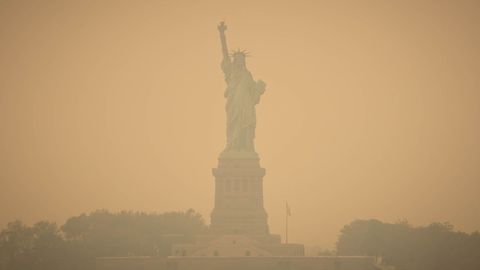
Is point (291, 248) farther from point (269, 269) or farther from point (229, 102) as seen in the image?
point (229, 102)

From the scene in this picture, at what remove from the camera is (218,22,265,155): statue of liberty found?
145 m

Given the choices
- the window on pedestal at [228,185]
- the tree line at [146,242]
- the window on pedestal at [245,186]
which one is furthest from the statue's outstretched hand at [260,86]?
the tree line at [146,242]

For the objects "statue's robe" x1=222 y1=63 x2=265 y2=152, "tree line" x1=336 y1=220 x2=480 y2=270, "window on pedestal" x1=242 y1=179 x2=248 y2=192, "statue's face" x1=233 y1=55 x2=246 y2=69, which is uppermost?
"statue's face" x1=233 y1=55 x2=246 y2=69

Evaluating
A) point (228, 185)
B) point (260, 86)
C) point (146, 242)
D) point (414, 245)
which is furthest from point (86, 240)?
point (414, 245)

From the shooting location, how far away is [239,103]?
145250 millimetres

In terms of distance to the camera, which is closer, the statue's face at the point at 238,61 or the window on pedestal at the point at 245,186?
Answer: the window on pedestal at the point at 245,186

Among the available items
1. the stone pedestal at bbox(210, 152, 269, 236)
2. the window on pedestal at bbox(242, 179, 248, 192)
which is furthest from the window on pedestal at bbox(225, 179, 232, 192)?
the window on pedestal at bbox(242, 179, 248, 192)

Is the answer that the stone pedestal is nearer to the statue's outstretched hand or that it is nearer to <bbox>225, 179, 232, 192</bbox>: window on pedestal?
<bbox>225, 179, 232, 192</bbox>: window on pedestal

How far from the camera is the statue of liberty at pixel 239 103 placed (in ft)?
475

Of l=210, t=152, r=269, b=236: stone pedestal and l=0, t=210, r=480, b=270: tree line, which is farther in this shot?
l=0, t=210, r=480, b=270: tree line

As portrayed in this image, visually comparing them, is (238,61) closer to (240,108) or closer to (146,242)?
(240,108)

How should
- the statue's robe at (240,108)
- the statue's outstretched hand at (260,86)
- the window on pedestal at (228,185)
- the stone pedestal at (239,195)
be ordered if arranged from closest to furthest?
the stone pedestal at (239,195)
the window on pedestal at (228,185)
the statue's robe at (240,108)
the statue's outstretched hand at (260,86)

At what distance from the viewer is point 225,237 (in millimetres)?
137625

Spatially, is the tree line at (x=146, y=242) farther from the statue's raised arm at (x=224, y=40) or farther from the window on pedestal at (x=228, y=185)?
the statue's raised arm at (x=224, y=40)
